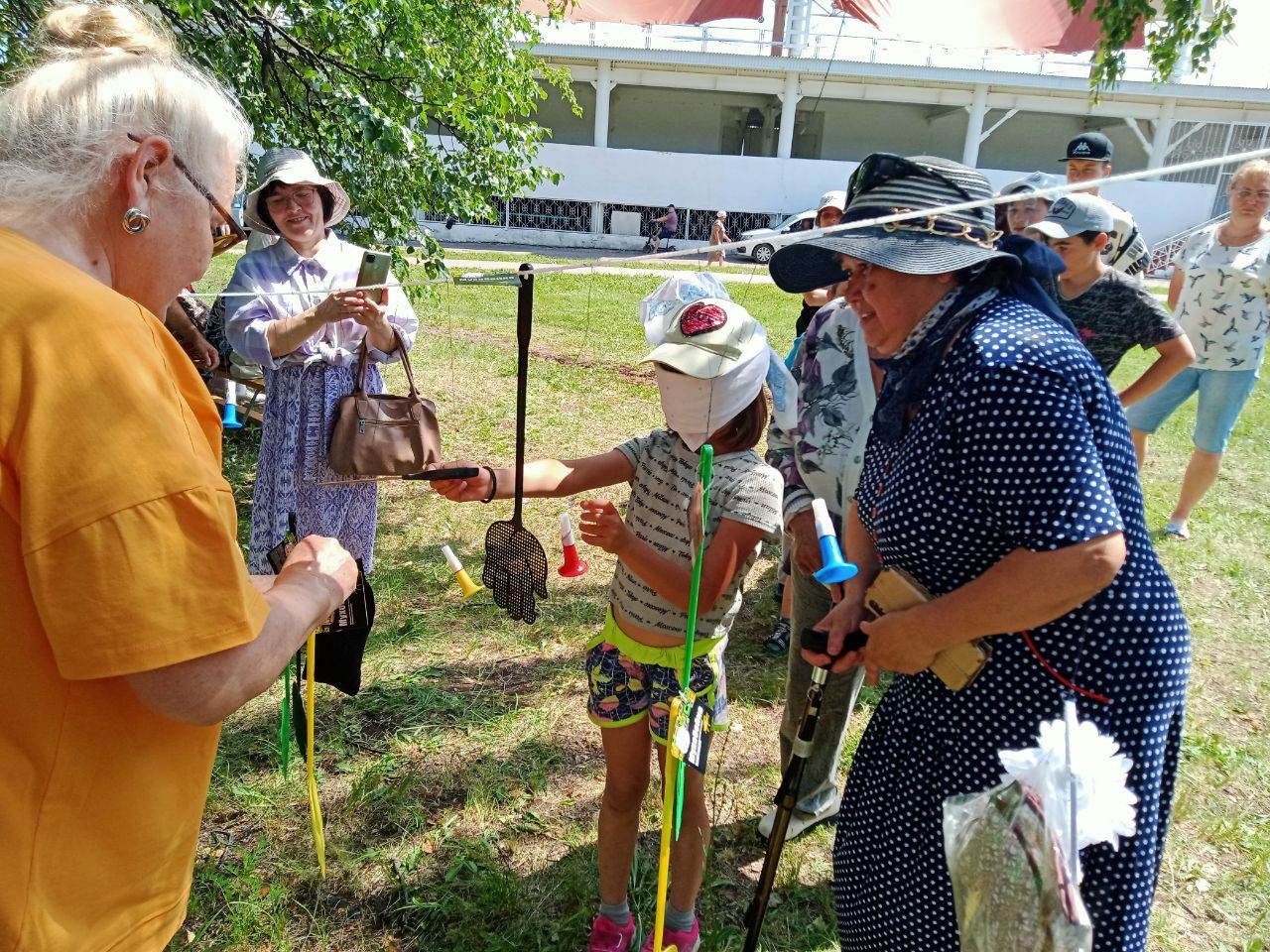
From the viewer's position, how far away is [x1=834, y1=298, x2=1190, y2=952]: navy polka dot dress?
44.9 inches

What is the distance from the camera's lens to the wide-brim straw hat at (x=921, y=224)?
130cm

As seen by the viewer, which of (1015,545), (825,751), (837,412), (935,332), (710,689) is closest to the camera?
(1015,545)

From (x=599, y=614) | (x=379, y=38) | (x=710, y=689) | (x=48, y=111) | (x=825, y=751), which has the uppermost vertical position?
(x=379, y=38)

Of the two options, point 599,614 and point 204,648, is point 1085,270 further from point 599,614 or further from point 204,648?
point 204,648

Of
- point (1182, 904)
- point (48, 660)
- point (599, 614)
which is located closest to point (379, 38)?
point (599, 614)

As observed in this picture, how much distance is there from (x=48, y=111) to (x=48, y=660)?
70 centimetres

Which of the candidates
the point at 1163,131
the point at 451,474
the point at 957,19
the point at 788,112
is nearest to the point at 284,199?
the point at 451,474

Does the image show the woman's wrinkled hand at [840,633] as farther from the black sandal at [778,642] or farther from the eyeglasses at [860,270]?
the black sandal at [778,642]

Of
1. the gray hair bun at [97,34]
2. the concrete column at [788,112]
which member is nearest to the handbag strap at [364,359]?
the gray hair bun at [97,34]

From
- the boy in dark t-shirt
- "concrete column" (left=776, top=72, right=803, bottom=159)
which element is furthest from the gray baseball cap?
"concrete column" (left=776, top=72, right=803, bottom=159)

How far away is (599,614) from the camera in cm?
399

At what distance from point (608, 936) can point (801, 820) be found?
2.48ft

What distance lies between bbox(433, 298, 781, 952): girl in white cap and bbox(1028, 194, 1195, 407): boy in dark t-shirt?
1725mm

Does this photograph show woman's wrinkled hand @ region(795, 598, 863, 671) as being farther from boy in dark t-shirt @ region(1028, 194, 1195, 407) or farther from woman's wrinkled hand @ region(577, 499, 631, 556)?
boy in dark t-shirt @ region(1028, 194, 1195, 407)
